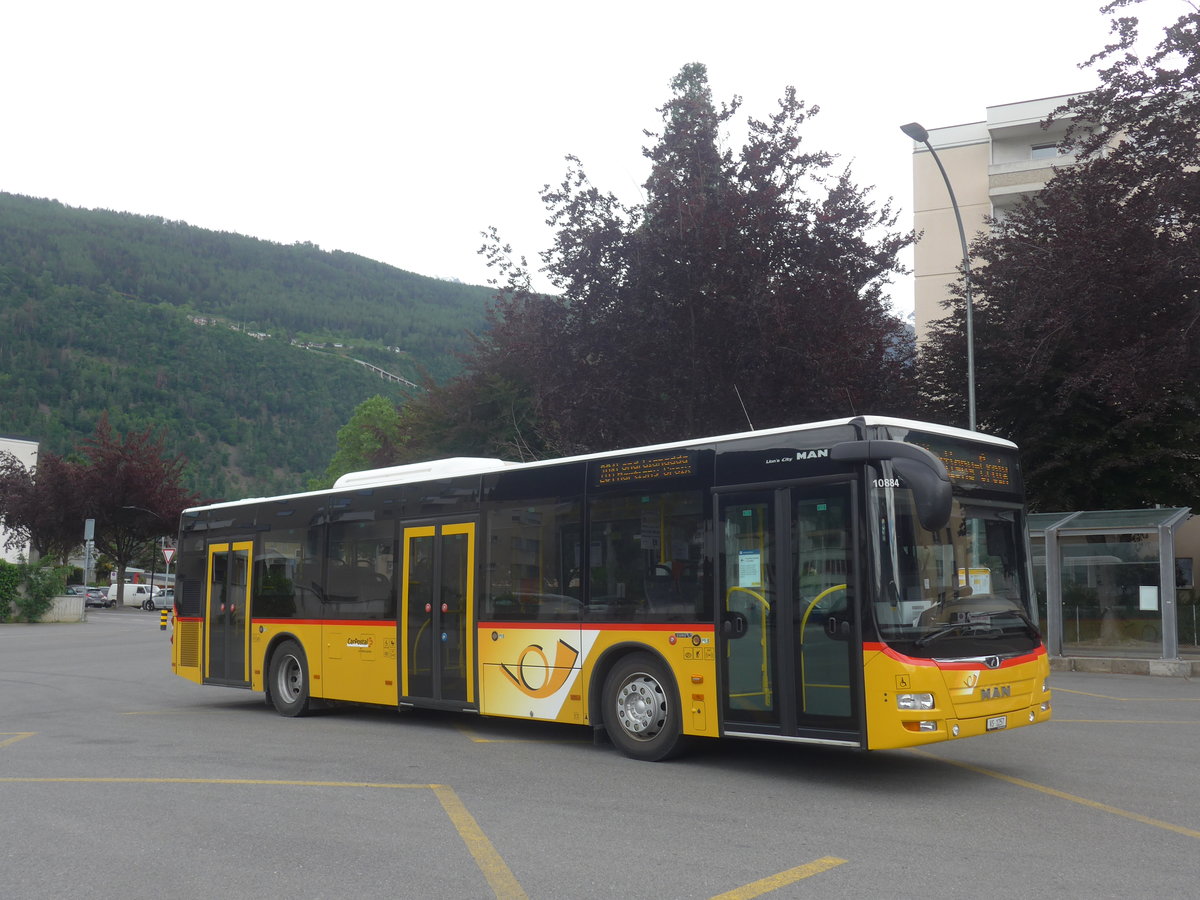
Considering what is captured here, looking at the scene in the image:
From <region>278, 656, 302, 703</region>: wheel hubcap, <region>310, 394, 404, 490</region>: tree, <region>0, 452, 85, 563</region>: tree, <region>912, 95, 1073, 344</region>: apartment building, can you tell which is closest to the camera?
<region>278, 656, 302, 703</region>: wheel hubcap

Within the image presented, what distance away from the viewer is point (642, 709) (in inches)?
383

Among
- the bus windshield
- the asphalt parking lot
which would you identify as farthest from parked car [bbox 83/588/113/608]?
the bus windshield

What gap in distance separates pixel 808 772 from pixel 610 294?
39.1ft

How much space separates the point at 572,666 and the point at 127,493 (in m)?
54.2

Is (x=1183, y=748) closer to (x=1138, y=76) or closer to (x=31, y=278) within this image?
(x=1138, y=76)

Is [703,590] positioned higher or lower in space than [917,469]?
lower

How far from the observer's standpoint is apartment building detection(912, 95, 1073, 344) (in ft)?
142

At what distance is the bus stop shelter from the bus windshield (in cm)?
1149

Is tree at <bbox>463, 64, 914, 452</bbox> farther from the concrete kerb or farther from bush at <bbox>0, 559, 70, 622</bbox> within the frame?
bush at <bbox>0, 559, 70, 622</bbox>

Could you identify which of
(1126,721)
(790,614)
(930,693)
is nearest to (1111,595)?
(1126,721)

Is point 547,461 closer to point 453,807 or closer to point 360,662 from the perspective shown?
point 360,662

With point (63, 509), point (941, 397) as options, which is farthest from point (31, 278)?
point (941, 397)

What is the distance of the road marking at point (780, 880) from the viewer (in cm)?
545

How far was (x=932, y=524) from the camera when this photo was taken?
24.3 ft
